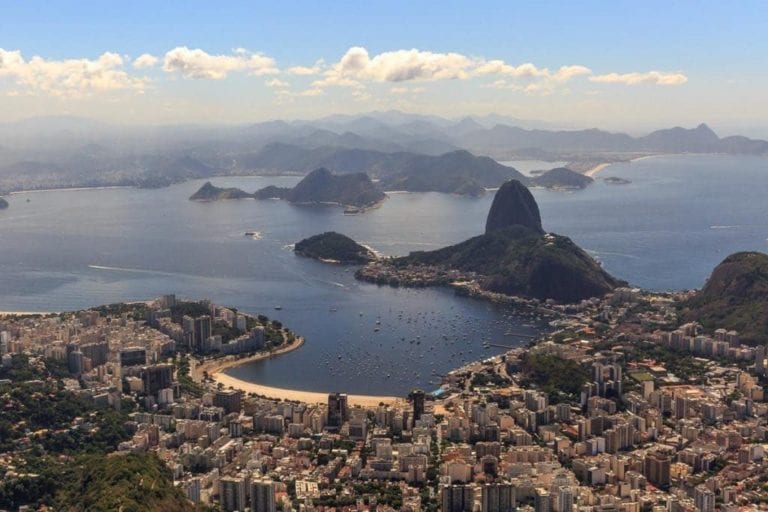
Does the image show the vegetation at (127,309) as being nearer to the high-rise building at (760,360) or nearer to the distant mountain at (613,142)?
the high-rise building at (760,360)

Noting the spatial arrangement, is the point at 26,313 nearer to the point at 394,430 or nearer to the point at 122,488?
the point at 394,430

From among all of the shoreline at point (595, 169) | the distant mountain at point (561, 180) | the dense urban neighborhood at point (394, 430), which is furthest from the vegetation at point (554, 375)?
the shoreline at point (595, 169)

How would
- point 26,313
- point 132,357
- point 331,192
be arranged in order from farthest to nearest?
point 331,192 → point 26,313 → point 132,357

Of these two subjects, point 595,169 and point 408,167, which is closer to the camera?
point 408,167

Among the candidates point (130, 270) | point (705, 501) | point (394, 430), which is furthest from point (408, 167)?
point (705, 501)

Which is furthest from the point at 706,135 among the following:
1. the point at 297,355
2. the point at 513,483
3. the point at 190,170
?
the point at 513,483

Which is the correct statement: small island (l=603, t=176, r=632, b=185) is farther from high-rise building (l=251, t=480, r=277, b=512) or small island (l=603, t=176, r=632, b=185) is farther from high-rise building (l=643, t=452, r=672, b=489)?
high-rise building (l=251, t=480, r=277, b=512)

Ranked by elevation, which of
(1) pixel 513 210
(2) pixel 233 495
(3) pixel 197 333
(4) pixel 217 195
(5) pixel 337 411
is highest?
(1) pixel 513 210
